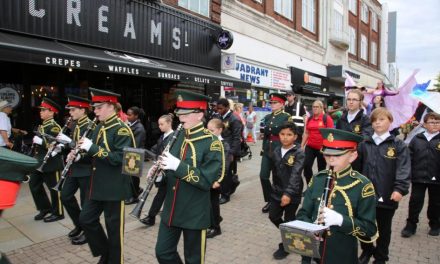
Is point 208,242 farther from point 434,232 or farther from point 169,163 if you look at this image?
point 434,232

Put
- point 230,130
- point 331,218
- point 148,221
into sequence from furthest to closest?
point 230,130 < point 148,221 < point 331,218

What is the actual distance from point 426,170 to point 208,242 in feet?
11.1

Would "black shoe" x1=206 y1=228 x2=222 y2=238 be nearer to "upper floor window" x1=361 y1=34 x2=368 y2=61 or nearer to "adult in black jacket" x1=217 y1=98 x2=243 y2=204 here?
"adult in black jacket" x1=217 y1=98 x2=243 y2=204

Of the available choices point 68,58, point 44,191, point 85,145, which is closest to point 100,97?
point 85,145

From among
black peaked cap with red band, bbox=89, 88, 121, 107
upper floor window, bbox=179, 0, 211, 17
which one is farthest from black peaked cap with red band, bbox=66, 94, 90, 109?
upper floor window, bbox=179, 0, 211, 17

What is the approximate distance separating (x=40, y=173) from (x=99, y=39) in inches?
218

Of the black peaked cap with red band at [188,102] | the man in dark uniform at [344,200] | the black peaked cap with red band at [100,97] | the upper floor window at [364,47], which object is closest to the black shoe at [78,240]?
the black peaked cap with red band at [100,97]

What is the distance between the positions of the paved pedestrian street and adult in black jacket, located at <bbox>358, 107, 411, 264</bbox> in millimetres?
564

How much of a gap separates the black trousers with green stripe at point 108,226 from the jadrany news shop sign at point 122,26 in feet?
20.4

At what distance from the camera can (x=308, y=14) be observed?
77.1 feet

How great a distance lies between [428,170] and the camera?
5.21 metres

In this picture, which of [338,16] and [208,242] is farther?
[338,16]

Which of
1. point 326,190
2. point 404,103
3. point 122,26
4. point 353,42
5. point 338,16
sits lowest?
point 326,190

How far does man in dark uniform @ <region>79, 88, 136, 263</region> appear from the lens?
390cm
